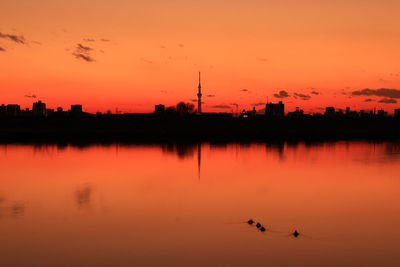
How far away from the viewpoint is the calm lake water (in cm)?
1650

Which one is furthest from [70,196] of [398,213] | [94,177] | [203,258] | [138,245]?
[398,213]

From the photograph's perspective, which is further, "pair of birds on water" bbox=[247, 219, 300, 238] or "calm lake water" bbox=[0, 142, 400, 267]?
"pair of birds on water" bbox=[247, 219, 300, 238]

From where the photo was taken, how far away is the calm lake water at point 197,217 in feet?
54.1

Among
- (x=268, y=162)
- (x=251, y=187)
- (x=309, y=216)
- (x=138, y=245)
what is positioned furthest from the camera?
(x=268, y=162)

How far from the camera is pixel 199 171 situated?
42.1 m

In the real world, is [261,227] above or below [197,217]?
above

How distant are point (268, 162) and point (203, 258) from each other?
34.9 m

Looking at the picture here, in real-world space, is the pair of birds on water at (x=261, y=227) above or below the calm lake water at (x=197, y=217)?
above

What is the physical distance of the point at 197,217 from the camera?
74.8 ft

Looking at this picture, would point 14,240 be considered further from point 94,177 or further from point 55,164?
point 55,164

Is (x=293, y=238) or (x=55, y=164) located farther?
(x=55, y=164)

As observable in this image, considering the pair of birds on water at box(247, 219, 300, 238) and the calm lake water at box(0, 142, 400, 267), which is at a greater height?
the pair of birds on water at box(247, 219, 300, 238)

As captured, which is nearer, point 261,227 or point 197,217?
point 261,227

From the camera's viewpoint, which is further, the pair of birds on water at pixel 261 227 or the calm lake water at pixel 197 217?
the pair of birds on water at pixel 261 227
